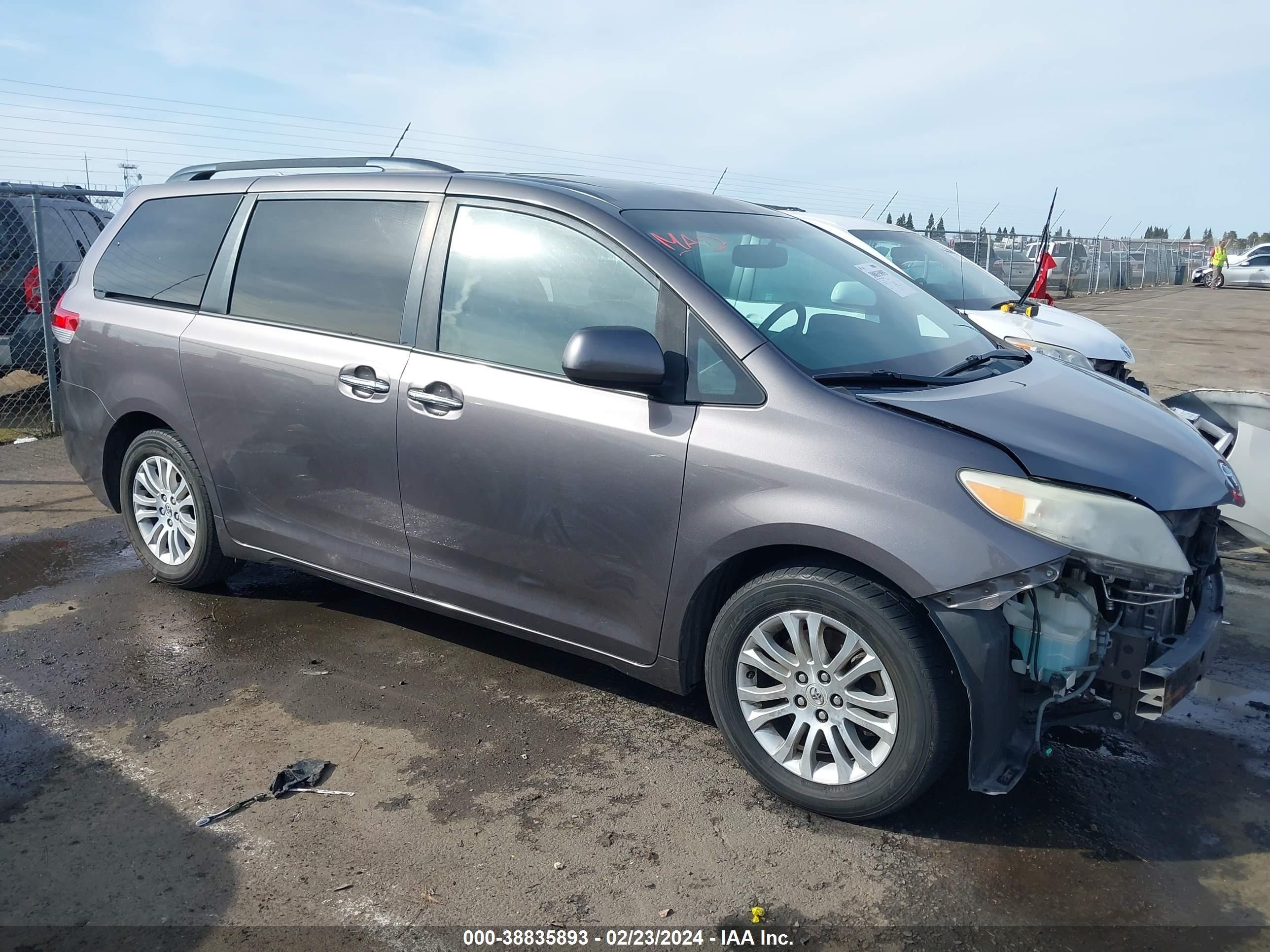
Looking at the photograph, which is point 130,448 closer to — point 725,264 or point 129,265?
point 129,265

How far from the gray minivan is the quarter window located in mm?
11

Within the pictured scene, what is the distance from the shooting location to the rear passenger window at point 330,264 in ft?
13.2

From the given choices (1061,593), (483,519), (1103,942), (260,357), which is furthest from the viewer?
(260,357)

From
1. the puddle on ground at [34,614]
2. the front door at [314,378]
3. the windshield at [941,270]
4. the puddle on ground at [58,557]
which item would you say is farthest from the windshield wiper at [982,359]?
the windshield at [941,270]

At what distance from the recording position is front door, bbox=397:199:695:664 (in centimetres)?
338

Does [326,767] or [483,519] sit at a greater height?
[483,519]

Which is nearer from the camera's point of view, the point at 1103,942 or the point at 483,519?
the point at 1103,942

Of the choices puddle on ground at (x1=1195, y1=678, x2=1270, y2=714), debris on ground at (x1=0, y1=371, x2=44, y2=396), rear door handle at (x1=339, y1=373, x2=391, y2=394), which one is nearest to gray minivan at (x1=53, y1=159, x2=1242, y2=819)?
rear door handle at (x1=339, y1=373, x2=391, y2=394)

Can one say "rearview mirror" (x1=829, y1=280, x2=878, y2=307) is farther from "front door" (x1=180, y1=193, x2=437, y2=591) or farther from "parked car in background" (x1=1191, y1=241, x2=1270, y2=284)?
"parked car in background" (x1=1191, y1=241, x2=1270, y2=284)

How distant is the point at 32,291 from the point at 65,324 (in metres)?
4.96

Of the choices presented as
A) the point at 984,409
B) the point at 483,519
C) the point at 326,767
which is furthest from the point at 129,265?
the point at 984,409

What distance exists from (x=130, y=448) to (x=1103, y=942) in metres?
4.54

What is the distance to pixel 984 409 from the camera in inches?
126

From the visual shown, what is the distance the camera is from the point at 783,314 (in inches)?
139
